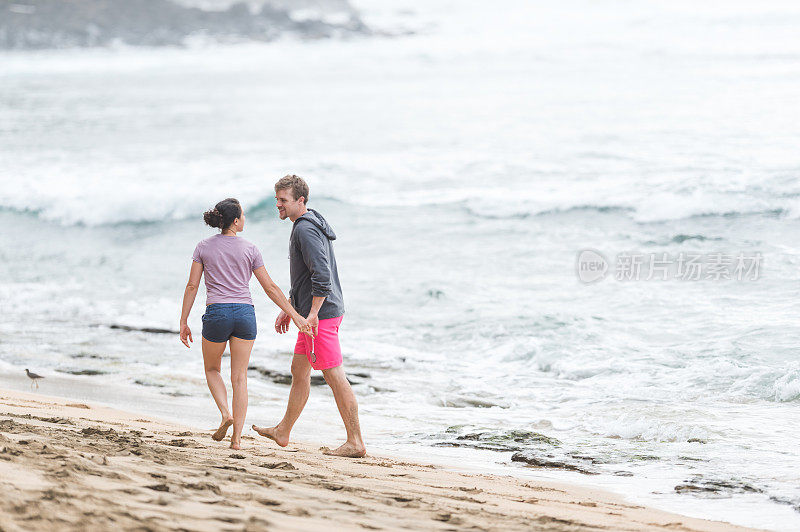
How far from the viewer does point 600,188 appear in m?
17.2

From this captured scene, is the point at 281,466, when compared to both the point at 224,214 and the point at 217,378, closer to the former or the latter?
the point at 217,378

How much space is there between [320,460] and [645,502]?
189 cm

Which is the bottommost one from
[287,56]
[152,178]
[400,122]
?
[152,178]

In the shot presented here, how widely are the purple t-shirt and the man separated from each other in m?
0.29

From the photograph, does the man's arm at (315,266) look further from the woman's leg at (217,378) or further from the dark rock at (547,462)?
the dark rock at (547,462)

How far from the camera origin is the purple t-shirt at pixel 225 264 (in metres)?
5.02

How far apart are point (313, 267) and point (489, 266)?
27.4 feet

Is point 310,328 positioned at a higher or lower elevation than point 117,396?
higher

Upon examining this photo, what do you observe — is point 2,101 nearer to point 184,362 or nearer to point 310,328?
point 184,362

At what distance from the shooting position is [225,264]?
503 cm

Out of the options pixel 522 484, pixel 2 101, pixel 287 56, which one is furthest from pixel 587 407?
pixel 287 56

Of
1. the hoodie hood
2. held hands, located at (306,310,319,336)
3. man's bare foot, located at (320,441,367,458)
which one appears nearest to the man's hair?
the hoodie hood

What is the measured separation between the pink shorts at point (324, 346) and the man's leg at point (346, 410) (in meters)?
0.06

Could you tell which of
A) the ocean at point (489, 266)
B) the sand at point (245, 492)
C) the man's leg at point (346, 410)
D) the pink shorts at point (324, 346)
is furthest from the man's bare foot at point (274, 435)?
the ocean at point (489, 266)
